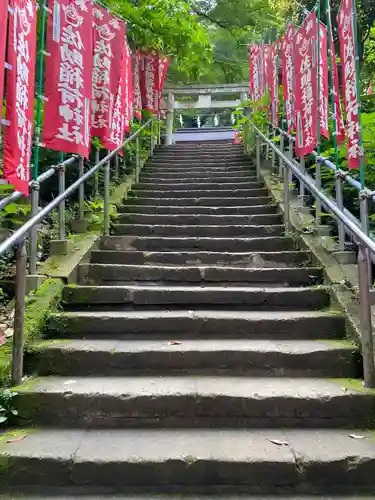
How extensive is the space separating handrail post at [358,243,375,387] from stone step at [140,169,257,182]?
478 centimetres

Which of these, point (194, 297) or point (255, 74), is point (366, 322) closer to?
point (194, 297)

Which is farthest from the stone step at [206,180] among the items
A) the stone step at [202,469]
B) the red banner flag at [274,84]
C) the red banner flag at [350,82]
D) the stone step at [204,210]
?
the stone step at [202,469]

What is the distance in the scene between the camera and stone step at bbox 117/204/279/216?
5.84m

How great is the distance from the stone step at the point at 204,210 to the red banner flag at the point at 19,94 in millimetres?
2935

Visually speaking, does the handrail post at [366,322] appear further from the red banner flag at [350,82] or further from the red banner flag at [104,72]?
the red banner flag at [104,72]

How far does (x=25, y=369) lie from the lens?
115 inches

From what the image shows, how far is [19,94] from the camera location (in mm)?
2863

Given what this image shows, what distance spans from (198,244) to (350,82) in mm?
2365

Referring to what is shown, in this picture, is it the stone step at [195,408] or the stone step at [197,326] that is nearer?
the stone step at [195,408]

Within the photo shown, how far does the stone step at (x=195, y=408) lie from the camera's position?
8.27 ft

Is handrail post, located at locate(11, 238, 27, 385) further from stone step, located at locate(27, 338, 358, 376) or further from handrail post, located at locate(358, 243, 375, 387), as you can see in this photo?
handrail post, located at locate(358, 243, 375, 387)

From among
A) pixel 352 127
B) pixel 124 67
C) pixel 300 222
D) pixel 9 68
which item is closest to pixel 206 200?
pixel 300 222

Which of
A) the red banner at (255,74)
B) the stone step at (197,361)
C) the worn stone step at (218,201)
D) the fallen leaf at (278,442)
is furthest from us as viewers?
the red banner at (255,74)

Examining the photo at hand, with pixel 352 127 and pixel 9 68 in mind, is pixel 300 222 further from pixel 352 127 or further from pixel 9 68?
pixel 9 68
